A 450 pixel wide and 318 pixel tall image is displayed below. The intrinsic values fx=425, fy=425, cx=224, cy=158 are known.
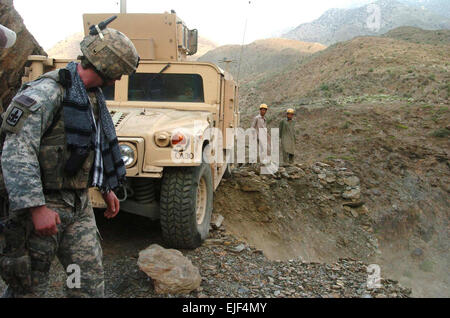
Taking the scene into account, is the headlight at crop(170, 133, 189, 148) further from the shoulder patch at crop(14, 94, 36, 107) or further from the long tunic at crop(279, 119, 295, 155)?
the long tunic at crop(279, 119, 295, 155)

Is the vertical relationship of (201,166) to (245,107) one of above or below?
below

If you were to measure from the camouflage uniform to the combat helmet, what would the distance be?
222 millimetres

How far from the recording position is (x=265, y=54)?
4516cm

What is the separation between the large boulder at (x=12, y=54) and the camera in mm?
6367

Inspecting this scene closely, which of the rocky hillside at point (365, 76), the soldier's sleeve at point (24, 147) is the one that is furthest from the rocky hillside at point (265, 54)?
the soldier's sleeve at point (24, 147)

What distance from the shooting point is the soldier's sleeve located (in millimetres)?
1709

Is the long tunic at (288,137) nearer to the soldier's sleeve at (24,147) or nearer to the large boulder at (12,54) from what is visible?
the large boulder at (12,54)

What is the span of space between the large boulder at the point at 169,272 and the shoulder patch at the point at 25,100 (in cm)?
167

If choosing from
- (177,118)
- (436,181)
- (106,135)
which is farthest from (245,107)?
(106,135)
